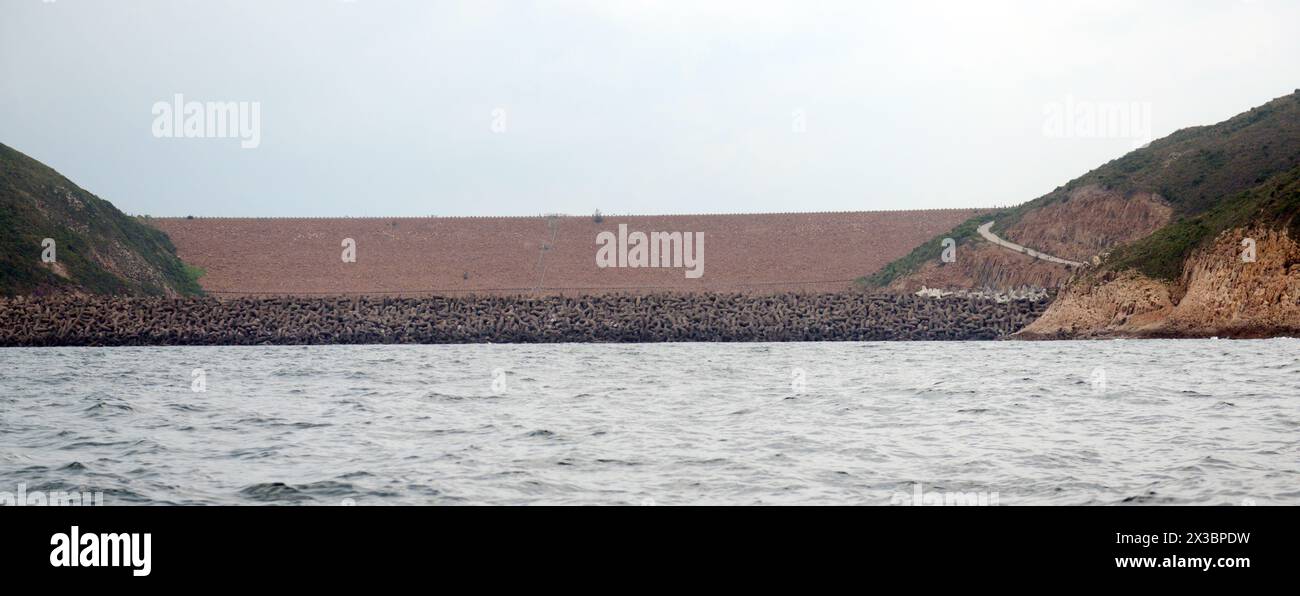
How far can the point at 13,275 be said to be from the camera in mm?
68250

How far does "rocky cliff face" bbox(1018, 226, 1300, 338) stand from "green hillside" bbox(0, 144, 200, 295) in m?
53.8

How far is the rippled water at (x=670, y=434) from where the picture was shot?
13336mm

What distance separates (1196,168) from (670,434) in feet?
216

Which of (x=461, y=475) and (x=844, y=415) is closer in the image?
(x=461, y=475)

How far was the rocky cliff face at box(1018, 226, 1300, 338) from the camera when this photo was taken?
48.1m

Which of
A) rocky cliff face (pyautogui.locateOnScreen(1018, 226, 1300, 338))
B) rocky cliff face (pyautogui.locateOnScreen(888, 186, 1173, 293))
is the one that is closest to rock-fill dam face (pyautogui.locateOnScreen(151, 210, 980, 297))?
rocky cliff face (pyautogui.locateOnScreen(888, 186, 1173, 293))
